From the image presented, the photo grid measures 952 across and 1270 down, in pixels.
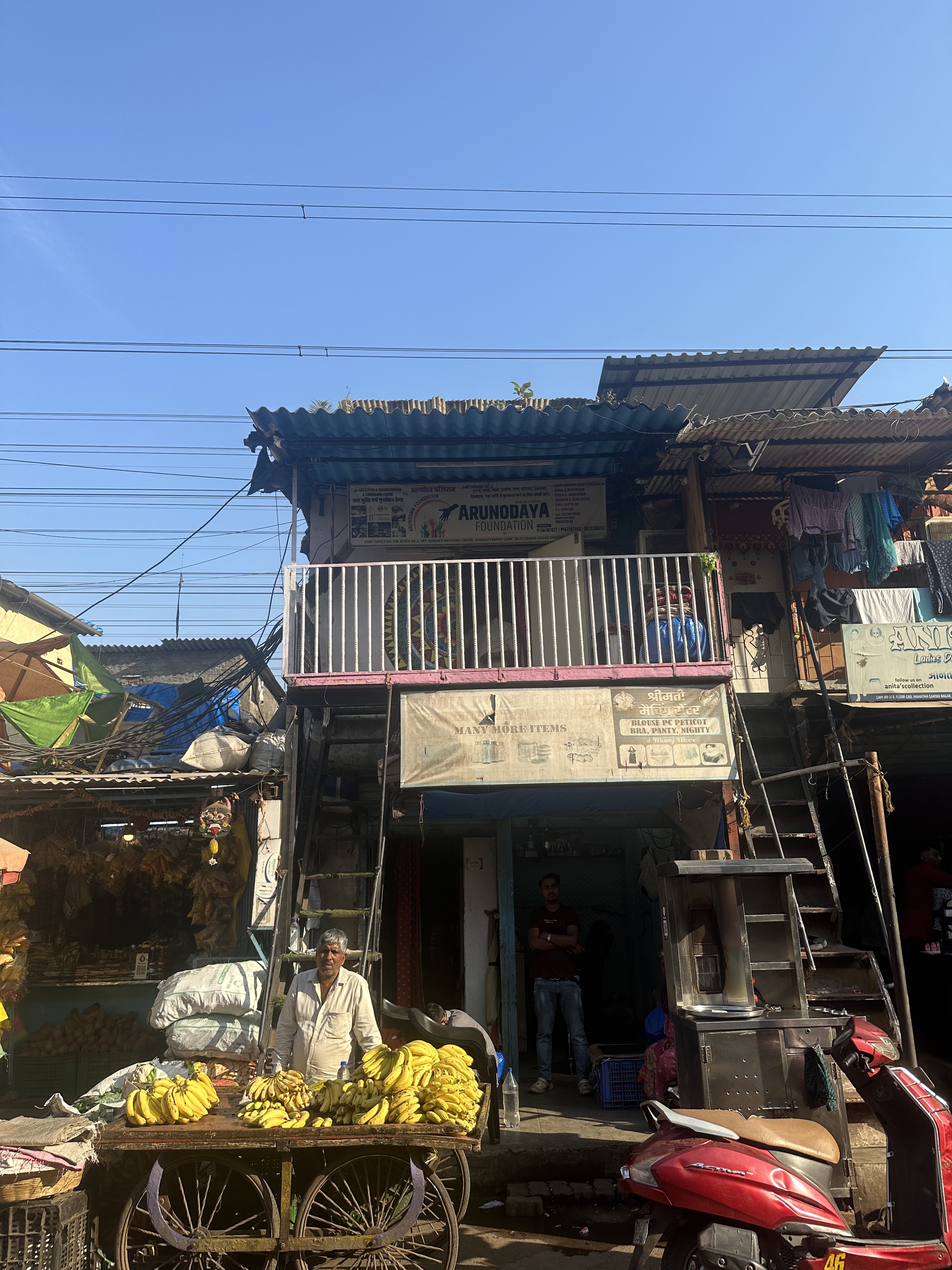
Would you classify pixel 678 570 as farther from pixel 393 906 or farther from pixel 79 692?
pixel 79 692

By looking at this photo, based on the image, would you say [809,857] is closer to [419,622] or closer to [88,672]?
[419,622]

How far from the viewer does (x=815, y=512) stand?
987 centimetres

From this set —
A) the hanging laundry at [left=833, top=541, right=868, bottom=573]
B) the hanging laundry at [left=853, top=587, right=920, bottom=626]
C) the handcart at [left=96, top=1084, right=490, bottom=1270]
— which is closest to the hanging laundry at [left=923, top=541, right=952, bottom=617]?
the hanging laundry at [left=853, top=587, right=920, bottom=626]

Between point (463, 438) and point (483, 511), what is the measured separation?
1548 mm

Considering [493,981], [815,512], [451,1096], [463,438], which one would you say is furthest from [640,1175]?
[815,512]

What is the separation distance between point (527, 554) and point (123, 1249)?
7482 mm

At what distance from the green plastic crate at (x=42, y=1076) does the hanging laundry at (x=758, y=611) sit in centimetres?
873

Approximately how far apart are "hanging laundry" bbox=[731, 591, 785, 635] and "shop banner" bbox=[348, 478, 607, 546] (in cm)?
187

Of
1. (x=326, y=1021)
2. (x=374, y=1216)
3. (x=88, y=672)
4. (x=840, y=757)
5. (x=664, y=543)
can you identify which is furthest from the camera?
(x=88, y=672)

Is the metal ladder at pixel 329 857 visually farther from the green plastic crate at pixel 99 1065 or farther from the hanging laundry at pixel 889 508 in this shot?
the hanging laundry at pixel 889 508

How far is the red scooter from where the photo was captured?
12.5 ft

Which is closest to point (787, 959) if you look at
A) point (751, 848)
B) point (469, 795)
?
point (751, 848)

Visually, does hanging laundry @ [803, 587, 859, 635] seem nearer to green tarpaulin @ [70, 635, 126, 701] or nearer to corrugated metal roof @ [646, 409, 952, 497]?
corrugated metal roof @ [646, 409, 952, 497]

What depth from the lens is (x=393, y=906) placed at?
1026 centimetres
